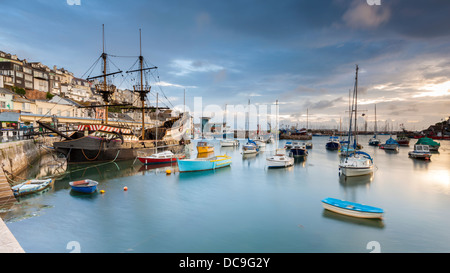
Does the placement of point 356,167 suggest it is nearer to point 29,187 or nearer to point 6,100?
point 29,187

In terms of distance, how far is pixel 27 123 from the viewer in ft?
148

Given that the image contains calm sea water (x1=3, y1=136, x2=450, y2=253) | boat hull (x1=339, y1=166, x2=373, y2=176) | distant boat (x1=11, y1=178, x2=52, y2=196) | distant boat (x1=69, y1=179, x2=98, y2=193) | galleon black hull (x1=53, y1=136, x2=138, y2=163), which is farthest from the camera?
galleon black hull (x1=53, y1=136, x2=138, y2=163)

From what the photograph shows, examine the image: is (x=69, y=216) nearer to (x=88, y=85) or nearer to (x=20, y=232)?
(x=20, y=232)

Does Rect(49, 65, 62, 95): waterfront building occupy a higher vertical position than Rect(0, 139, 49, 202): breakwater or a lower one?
higher

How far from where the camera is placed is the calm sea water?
1023 cm

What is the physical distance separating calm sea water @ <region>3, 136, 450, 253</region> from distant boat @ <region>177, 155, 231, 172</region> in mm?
2684

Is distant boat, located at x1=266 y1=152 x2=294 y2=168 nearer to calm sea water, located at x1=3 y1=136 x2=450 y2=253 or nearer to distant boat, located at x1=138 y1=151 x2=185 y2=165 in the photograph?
calm sea water, located at x1=3 y1=136 x2=450 y2=253

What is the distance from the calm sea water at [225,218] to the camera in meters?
Answer: 10.2

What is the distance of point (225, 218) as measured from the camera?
1345 cm

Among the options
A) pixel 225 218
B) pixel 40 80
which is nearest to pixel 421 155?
pixel 225 218

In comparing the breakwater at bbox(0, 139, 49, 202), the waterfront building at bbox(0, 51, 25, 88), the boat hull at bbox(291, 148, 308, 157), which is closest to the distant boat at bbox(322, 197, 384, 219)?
the breakwater at bbox(0, 139, 49, 202)

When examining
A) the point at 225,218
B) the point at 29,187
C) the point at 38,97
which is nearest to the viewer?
the point at 225,218

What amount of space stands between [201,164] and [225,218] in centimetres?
1369
